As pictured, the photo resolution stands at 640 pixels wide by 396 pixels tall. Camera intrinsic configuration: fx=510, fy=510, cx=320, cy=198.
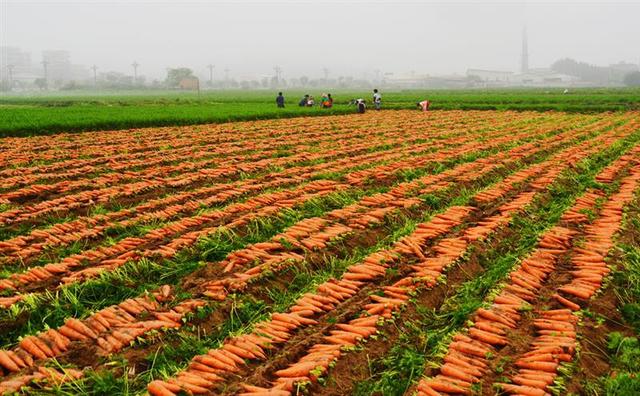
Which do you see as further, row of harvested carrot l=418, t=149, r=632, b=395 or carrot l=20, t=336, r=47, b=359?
carrot l=20, t=336, r=47, b=359

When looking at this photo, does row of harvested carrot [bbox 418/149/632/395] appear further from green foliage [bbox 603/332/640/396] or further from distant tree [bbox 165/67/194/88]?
distant tree [bbox 165/67/194/88]

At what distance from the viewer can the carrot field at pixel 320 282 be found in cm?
307

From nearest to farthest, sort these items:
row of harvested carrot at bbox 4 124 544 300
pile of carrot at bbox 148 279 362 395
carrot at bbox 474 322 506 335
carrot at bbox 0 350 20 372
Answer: pile of carrot at bbox 148 279 362 395 < carrot at bbox 0 350 20 372 < carrot at bbox 474 322 506 335 < row of harvested carrot at bbox 4 124 544 300

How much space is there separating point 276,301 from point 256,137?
11.4 m

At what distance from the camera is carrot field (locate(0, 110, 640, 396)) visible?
10.1 ft

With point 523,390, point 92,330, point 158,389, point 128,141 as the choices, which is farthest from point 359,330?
point 128,141

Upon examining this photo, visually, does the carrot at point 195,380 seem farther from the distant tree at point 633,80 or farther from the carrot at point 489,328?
the distant tree at point 633,80

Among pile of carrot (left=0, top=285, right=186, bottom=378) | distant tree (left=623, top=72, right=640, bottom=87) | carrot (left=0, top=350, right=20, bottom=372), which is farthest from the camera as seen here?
distant tree (left=623, top=72, right=640, bottom=87)

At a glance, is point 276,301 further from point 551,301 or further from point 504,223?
point 504,223

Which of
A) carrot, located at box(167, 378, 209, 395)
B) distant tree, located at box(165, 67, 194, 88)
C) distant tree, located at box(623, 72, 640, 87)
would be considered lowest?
carrot, located at box(167, 378, 209, 395)

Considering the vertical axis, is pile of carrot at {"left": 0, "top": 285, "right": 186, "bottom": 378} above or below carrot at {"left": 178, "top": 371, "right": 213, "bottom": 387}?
above

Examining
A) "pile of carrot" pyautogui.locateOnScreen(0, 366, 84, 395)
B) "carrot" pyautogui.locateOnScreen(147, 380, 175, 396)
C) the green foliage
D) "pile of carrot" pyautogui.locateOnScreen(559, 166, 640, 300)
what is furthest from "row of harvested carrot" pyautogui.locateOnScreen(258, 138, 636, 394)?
the green foliage

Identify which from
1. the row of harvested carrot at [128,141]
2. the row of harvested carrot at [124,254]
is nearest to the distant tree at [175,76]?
the row of harvested carrot at [128,141]

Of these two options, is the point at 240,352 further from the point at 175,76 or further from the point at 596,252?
the point at 175,76
